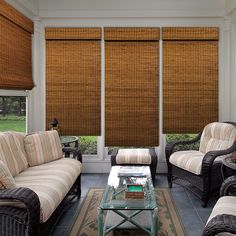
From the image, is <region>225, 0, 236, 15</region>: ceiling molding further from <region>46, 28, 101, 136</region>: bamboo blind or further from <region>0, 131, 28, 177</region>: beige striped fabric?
<region>0, 131, 28, 177</region>: beige striped fabric

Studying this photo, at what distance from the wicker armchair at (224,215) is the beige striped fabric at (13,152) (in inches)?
78.1

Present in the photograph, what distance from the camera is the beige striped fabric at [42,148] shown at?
11.7 ft

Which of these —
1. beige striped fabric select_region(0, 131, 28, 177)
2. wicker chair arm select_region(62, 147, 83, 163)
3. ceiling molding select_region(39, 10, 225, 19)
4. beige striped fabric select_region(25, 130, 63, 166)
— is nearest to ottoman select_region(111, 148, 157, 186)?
wicker chair arm select_region(62, 147, 83, 163)

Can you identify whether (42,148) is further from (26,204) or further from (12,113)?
(26,204)

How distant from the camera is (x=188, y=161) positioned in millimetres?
3818

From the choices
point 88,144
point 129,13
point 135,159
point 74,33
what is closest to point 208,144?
point 135,159

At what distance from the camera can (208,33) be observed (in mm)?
4848

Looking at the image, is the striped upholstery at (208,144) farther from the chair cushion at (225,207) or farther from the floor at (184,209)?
the chair cushion at (225,207)

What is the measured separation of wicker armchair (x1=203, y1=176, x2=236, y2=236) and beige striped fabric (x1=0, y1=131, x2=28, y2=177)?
1983mm

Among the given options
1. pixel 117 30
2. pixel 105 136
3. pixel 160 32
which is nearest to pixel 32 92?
pixel 105 136

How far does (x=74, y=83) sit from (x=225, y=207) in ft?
11.0

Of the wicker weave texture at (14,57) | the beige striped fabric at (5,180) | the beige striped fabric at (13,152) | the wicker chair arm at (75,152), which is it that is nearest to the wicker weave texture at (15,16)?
the wicker weave texture at (14,57)

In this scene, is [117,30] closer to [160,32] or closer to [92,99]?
[160,32]

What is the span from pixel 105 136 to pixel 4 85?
186 centimetres
